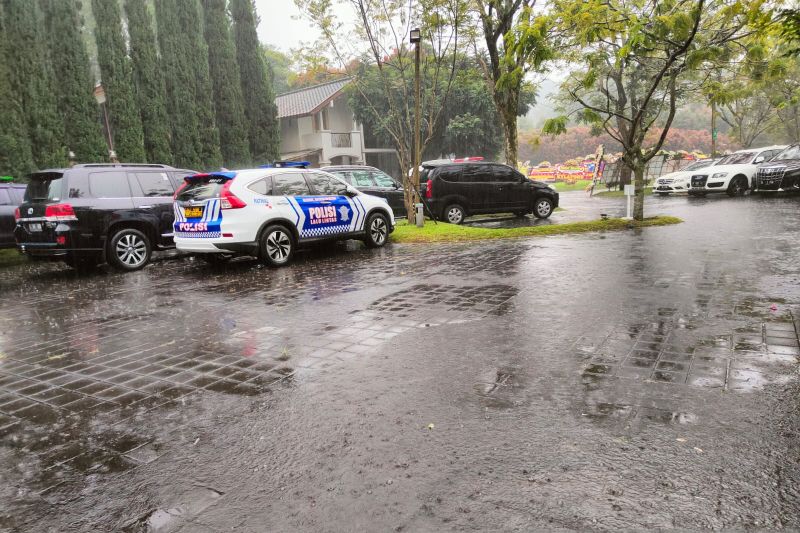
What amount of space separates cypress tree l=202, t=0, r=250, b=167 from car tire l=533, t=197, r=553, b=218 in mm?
13194

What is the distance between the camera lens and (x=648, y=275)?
7.54 metres

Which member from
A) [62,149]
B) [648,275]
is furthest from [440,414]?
[62,149]

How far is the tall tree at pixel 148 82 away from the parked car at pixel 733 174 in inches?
804

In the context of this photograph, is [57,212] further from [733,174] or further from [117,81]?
[733,174]

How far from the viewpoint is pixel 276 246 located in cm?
983

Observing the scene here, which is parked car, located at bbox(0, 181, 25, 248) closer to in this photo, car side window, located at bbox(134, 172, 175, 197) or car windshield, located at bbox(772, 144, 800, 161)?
car side window, located at bbox(134, 172, 175, 197)

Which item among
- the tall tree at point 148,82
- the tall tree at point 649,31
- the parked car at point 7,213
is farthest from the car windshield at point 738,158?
the parked car at point 7,213

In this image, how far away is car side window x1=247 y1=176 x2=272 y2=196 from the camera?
31.0 feet

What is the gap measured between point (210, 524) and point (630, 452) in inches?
84.8

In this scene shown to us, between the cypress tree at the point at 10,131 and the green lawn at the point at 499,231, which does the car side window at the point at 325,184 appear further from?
the cypress tree at the point at 10,131

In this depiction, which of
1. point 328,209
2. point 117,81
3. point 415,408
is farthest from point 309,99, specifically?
point 415,408

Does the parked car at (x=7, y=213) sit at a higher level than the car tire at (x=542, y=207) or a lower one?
higher

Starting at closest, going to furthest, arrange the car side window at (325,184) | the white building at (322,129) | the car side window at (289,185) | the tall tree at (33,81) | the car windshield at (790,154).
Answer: the car side window at (289,185) → the car side window at (325,184) → the tall tree at (33,81) → the car windshield at (790,154) → the white building at (322,129)

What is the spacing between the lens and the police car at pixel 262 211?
915 cm
